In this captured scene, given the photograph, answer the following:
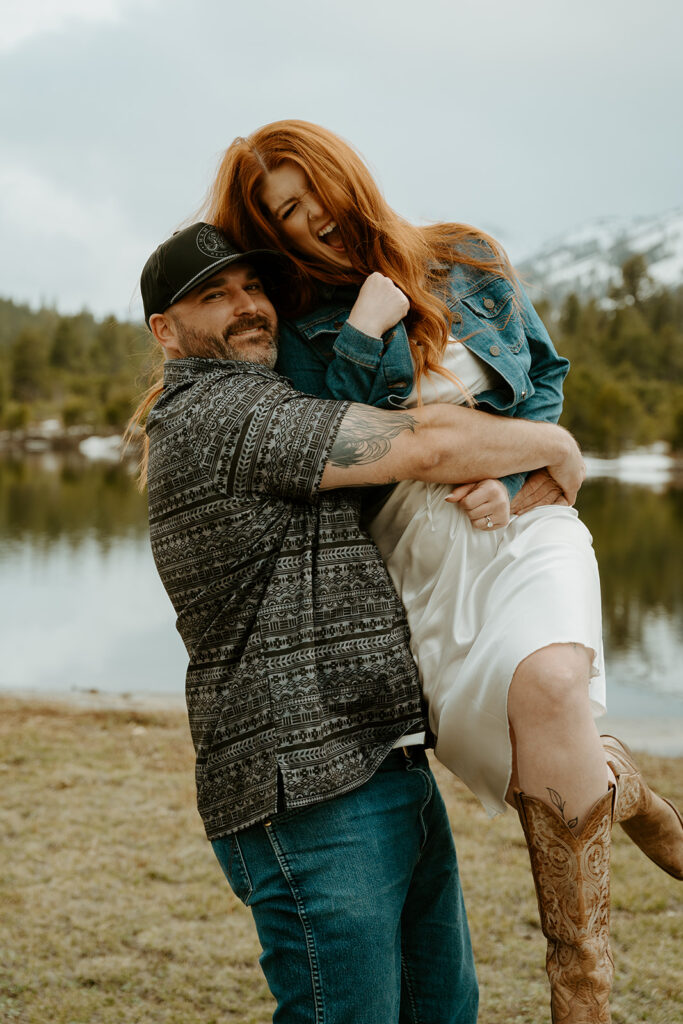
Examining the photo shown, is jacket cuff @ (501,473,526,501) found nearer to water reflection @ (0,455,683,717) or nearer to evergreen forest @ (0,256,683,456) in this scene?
water reflection @ (0,455,683,717)

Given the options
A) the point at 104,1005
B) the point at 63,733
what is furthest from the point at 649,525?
the point at 104,1005

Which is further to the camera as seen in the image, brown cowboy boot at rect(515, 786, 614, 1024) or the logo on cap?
the logo on cap

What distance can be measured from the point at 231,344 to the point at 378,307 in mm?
377

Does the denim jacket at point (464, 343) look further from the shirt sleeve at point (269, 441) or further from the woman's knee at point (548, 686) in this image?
the woman's knee at point (548, 686)

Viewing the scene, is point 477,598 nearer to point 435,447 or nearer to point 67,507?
point 435,447

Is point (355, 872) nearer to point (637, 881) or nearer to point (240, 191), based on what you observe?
point (240, 191)

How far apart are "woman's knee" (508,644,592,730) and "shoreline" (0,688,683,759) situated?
5365mm

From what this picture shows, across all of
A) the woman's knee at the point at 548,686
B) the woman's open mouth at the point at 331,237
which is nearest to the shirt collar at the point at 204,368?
the woman's open mouth at the point at 331,237

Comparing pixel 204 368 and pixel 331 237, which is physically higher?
pixel 331 237

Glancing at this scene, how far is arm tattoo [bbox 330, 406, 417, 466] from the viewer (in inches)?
78.8

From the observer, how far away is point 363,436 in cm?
Answer: 202

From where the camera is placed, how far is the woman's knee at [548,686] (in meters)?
1.88

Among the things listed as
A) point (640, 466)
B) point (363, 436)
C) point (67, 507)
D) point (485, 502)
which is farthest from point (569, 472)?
point (640, 466)

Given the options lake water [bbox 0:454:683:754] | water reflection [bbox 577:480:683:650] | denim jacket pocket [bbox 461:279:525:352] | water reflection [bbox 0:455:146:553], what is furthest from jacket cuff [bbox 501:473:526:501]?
water reflection [bbox 0:455:146:553]
